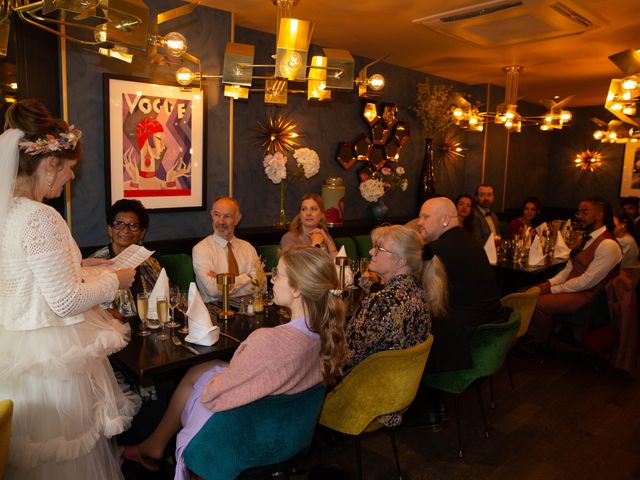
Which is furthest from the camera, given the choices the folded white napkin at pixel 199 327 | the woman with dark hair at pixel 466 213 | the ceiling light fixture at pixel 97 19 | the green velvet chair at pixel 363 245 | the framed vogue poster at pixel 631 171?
the framed vogue poster at pixel 631 171

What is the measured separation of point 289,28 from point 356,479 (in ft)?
8.09

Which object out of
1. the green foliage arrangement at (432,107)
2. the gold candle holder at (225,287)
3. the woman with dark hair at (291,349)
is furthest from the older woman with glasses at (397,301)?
the green foliage arrangement at (432,107)

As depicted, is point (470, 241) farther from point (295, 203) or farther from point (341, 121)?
point (341, 121)

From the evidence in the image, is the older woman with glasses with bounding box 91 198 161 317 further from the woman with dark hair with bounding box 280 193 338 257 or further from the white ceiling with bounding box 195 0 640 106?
the white ceiling with bounding box 195 0 640 106

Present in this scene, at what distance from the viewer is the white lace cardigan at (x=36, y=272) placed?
73.5 inches

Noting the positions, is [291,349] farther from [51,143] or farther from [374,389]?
[51,143]

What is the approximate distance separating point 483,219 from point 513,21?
8.64 feet

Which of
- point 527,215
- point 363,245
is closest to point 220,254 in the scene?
point 363,245

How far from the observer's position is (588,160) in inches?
398

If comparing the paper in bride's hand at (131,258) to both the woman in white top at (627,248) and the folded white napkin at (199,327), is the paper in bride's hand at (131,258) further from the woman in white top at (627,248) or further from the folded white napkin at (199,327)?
the woman in white top at (627,248)

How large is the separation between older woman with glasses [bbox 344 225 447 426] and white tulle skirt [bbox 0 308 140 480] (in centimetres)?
115

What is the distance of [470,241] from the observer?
3.30 meters

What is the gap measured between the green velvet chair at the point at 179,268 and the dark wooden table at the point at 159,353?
1.18 m

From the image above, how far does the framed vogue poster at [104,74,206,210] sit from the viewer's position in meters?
3.90
